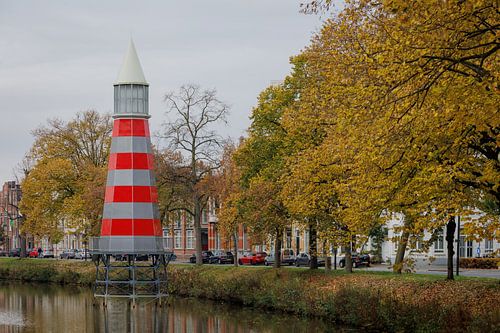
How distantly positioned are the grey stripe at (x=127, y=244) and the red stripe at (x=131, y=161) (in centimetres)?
277

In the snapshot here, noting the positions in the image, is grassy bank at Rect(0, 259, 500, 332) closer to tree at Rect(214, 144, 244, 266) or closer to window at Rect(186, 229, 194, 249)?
tree at Rect(214, 144, 244, 266)

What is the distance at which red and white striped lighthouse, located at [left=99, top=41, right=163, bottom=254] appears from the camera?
31.0 meters

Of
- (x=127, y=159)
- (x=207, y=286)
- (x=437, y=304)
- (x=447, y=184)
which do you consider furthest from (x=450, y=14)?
(x=207, y=286)

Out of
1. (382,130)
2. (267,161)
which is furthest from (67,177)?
(382,130)

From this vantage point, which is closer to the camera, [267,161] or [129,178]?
[129,178]

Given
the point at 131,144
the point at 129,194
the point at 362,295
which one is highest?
the point at 131,144

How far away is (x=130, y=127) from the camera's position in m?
31.5

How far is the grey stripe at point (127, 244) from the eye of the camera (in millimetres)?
30844

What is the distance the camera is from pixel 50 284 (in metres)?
61.5

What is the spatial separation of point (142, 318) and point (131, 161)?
6817mm

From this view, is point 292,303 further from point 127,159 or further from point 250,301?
point 127,159

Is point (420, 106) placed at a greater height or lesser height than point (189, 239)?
greater

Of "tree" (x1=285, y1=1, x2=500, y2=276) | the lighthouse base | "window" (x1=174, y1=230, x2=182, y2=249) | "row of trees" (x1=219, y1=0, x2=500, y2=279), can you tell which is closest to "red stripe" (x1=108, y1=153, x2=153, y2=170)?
the lighthouse base

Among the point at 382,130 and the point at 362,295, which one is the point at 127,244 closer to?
the point at 362,295
